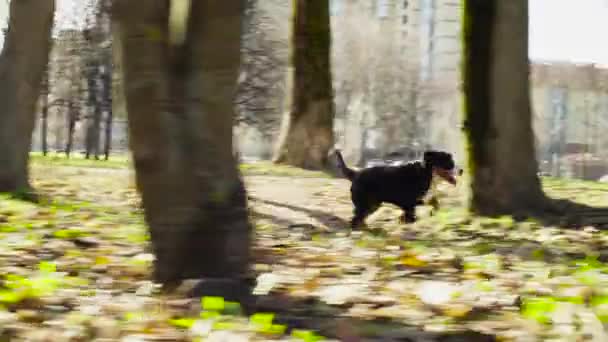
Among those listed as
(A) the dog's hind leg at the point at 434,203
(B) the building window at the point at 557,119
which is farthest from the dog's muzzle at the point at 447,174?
(B) the building window at the point at 557,119

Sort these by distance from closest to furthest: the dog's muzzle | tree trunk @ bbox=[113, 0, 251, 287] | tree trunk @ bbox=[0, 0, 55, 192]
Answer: tree trunk @ bbox=[113, 0, 251, 287] < the dog's muzzle < tree trunk @ bbox=[0, 0, 55, 192]

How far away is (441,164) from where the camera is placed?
11.1m

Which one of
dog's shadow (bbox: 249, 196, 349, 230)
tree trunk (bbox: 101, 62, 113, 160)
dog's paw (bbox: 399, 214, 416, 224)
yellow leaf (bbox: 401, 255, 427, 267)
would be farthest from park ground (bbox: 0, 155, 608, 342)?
tree trunk (bbox: 101, 62, 113, 160)

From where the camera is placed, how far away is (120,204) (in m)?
11.6

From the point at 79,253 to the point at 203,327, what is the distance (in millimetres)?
2892

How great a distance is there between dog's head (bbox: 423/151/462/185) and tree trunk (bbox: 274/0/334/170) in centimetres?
825

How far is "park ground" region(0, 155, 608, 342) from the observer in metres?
Answer: 3.80

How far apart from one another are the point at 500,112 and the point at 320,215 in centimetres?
301

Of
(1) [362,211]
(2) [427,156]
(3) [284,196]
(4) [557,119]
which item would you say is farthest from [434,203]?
(4) [557,119]

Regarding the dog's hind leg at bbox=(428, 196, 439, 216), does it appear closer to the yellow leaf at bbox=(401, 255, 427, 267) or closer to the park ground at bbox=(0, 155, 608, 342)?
the park ground at bbox=(0, 155, 608, 342)

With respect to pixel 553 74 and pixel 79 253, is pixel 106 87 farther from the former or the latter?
pixel 79 253

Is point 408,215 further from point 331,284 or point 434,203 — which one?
point 331,284

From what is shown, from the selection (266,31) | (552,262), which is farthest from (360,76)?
(552,262)

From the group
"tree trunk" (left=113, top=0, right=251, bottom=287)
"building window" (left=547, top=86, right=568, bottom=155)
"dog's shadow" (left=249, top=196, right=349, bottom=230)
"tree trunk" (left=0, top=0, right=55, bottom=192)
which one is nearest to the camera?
"tree trunk" (left=113, top=0, right=251, bottom=287)
